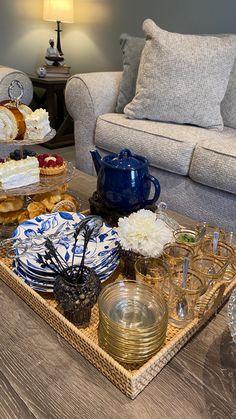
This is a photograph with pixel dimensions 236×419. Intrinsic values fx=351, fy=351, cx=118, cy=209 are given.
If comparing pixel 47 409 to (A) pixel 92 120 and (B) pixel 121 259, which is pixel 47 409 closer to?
(B) pixel 121 259

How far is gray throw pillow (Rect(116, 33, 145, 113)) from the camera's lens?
197cm

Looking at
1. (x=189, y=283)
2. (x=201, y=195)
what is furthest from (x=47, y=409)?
(x=201, y=195)

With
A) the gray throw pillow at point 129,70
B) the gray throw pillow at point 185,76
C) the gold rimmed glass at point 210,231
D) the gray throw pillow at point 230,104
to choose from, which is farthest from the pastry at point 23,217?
the gray throw pillow at point 230,104

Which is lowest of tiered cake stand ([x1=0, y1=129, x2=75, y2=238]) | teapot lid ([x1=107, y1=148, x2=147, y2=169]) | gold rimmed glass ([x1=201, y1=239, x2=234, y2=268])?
gold rimmed glass ([x1=201, y1=239, x2=234, y2=268])

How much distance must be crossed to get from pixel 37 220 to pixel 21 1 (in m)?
2.95

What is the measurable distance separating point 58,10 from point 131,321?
300 cm

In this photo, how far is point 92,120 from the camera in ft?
6.45

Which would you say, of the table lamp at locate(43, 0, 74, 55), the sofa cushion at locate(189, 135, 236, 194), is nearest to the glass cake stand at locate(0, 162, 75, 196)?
the sofa cushion at locate(189, 135, 236, 194)

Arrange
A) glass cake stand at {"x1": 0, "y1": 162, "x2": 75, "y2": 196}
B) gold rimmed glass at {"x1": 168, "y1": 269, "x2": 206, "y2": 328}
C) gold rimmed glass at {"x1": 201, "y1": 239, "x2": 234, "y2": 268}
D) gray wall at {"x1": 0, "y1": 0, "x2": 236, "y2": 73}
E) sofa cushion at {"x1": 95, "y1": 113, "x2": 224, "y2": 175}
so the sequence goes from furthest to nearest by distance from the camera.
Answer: gray wall at {"x1": 0, "y1": 0, "x2": 236, "y2": 73}
sofa cushion at {"x1": 95, "y1": 113, "x2": 224, "y2": 175}
glass cake stand at {"x1": 0, "y1": 162, "x2": 75, "y2": 196}
gold rimmed glass at {"x1": 201, "y1": 239, "x2": 234, "y2": 268}
gold rimmed glass at {"x1": 168, "y1": 269, "x2": 206, "y2": 328}

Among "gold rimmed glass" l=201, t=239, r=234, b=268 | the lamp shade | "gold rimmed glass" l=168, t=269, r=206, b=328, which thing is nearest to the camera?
"gold rimmed glass" l=168, t=269, r=206, b=328

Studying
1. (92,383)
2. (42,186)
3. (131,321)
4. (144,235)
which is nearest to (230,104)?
(42,186)

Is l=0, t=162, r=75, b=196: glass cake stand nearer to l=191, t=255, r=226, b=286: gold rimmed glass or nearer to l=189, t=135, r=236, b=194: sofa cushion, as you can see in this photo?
l=191, t=255, r=226, b=286: gold rimmed glass

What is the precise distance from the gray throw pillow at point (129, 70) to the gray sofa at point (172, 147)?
6 centimetres

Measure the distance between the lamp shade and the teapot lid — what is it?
8.43 feet
